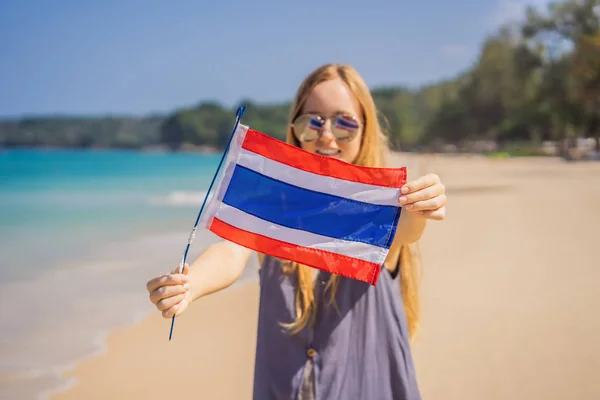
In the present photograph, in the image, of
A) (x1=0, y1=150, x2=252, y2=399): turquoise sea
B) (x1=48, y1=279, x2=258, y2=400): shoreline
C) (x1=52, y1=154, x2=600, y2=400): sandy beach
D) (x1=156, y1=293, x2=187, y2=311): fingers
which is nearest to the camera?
(x1=156, y1=293, x2=187, y2=311): fingers

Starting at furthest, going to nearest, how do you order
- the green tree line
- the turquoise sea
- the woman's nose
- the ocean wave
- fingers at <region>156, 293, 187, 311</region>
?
the green tree line
the ocean wave
the turquoise sea
the woman's nose
fingers at <region>156, 293, 187, 311</region>

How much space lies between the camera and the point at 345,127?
237 centimetres

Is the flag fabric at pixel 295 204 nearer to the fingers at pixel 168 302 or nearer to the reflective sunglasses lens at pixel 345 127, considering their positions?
the reflective sunglasses lens at pixel 345 127

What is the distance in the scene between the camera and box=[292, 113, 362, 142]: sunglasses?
2.36m

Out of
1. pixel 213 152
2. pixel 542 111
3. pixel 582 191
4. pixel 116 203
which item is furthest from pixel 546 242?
pixel 213 152

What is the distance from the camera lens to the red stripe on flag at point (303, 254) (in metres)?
2.06

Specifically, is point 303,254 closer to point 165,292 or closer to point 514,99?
point 165,292

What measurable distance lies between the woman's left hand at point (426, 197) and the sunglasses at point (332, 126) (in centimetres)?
46

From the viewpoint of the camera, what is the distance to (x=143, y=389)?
15.2 feet

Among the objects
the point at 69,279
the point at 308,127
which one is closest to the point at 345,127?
the point at 308,127

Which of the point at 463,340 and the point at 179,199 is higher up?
the point at 179,199

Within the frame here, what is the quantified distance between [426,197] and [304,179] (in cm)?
49

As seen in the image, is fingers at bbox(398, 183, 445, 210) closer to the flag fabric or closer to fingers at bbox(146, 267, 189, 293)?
the flag fabric

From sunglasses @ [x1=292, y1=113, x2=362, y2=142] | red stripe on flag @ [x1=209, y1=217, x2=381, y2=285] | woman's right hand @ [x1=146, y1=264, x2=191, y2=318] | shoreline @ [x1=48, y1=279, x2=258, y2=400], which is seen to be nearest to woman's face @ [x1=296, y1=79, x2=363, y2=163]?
sunglasses @ [x1=292, y1=113, x2=362, y2=142]
